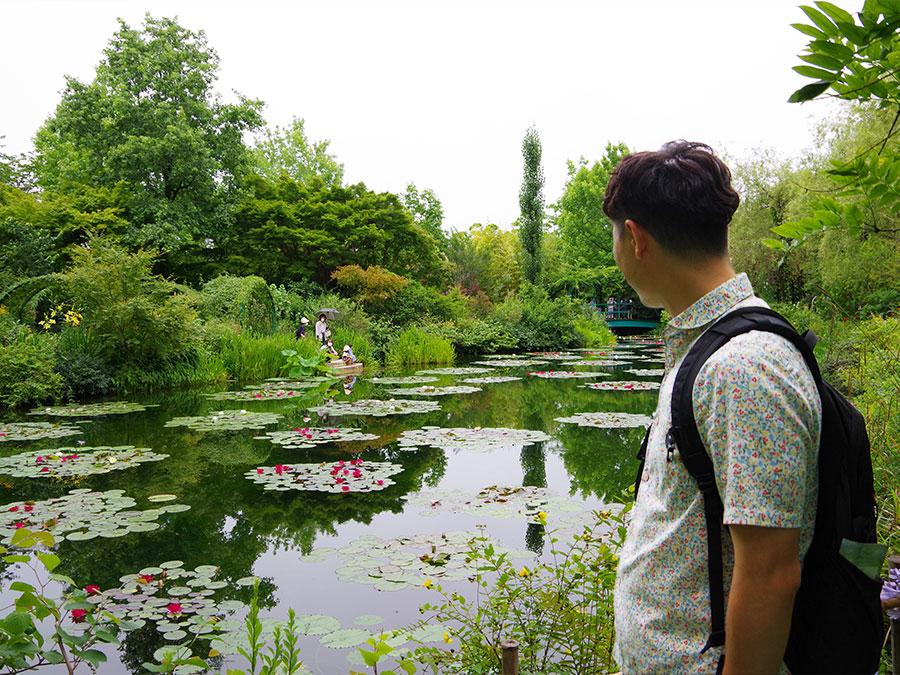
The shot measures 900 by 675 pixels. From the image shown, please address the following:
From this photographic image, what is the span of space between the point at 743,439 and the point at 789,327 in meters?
0.18

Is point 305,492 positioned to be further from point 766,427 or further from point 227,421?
point 766,427

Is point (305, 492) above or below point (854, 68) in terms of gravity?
below

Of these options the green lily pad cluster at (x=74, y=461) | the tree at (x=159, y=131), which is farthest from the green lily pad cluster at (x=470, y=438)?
the tree at (x=159, y=131)

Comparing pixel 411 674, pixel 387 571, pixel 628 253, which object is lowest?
pixel 387 571

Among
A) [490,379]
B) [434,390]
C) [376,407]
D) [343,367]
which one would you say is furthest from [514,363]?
[376,407]

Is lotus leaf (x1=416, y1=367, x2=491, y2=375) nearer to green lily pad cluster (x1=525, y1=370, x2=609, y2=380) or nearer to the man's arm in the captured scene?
green lily pad cluster (x1=525, y1=370, x2=609, y2=380)

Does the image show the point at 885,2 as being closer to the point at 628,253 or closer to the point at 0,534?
the point at 628,253

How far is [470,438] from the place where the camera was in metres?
7.21

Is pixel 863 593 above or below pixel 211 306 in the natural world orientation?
below

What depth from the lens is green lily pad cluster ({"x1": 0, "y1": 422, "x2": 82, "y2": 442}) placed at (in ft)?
23.4

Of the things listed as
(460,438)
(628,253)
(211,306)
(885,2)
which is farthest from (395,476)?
(211,306)

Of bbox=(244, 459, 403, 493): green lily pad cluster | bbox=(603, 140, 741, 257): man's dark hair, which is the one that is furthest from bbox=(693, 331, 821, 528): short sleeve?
bbox=(244, 459, 403, 493): green lily pad cluster

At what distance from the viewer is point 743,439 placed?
2.75 feet

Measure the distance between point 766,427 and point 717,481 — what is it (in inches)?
5.0
